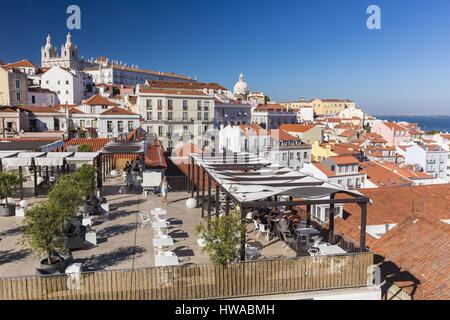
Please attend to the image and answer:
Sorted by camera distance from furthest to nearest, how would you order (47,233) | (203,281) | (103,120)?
(103,120) → (47,233) → (203,281)

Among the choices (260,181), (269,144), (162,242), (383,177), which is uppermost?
(260,181)

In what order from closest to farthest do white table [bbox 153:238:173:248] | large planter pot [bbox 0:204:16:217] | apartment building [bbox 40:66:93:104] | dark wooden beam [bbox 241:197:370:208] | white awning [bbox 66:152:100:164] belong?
dark wooden beam [bbox 241:197:370:208], white table [bbox 153:238:173:248], large planter pot [bbox 0:204:16:217], white awning [bbox 66:152:100:164], apartment building [bbox 40:66:93:104]

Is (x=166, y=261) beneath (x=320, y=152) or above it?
above

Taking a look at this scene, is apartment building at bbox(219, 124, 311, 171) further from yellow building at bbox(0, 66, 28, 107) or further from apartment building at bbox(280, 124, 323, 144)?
yellow building at bbox(0, 66, 28, 107)

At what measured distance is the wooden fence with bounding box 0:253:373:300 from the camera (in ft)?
26.1

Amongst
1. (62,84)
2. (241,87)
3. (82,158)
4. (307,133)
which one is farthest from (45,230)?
(241,87)

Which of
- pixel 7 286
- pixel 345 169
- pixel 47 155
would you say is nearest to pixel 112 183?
pixel 47 155

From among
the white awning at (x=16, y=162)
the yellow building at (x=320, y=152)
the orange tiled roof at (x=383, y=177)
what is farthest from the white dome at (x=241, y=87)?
the white awning at (x=16, y=162)

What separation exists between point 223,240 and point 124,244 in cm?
398

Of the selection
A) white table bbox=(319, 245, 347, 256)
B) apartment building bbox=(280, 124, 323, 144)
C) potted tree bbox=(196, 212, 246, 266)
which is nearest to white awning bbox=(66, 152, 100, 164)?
potted tree bbox=(196, 212, 246, 266)

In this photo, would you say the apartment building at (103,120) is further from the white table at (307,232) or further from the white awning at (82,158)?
the white table at (307,232)

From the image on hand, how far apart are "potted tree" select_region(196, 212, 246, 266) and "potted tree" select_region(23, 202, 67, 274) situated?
320cm

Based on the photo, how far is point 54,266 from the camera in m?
9.13

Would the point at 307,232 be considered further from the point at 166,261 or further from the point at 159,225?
the point at 166,261
